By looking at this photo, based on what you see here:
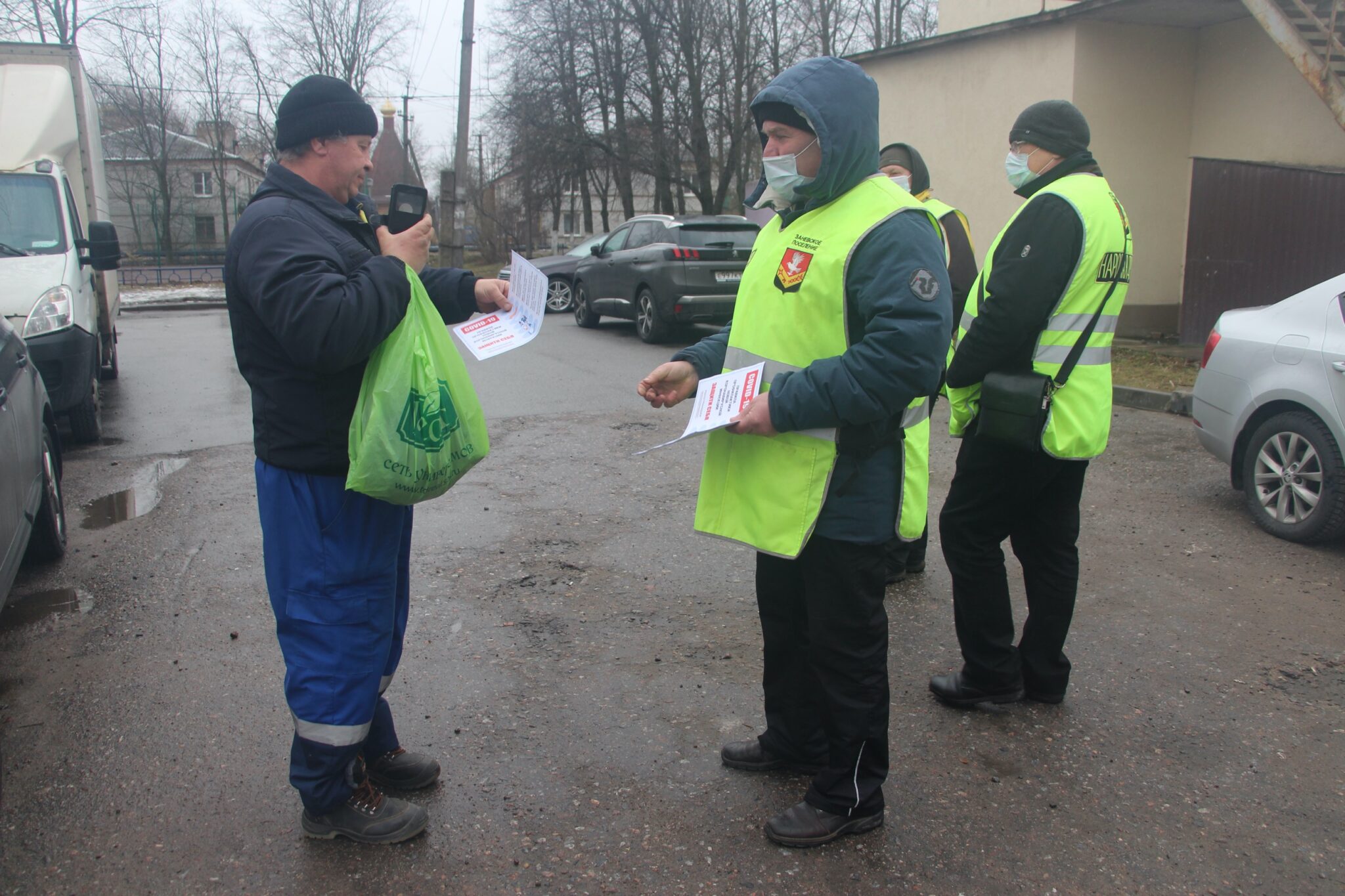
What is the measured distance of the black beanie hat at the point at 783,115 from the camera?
2.50 metres

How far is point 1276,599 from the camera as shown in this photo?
4492 millimetres

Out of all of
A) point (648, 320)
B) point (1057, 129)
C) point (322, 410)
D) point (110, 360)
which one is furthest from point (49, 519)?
point (648, 320)

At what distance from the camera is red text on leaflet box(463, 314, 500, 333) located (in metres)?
2.86

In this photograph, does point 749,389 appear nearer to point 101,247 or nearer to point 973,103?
point 101,247

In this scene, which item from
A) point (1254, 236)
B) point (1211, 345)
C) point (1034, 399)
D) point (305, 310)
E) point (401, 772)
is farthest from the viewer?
point (1254, 236)

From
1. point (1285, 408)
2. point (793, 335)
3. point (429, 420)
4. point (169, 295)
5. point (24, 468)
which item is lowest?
point (169, 295)

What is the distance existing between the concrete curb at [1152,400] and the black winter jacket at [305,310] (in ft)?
25.8

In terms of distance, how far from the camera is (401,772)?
2.96 meters

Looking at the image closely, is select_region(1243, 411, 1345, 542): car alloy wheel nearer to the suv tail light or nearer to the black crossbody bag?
the suv tail light

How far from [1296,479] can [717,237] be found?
8840mm

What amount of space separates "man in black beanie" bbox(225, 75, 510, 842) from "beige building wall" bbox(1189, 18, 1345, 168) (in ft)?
37.3

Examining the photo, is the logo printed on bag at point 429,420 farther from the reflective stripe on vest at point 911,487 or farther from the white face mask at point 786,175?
the reflective stripe on vest at point 911,487

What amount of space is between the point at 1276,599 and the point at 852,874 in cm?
294

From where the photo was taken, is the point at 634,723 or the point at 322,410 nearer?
the point at 322,410
